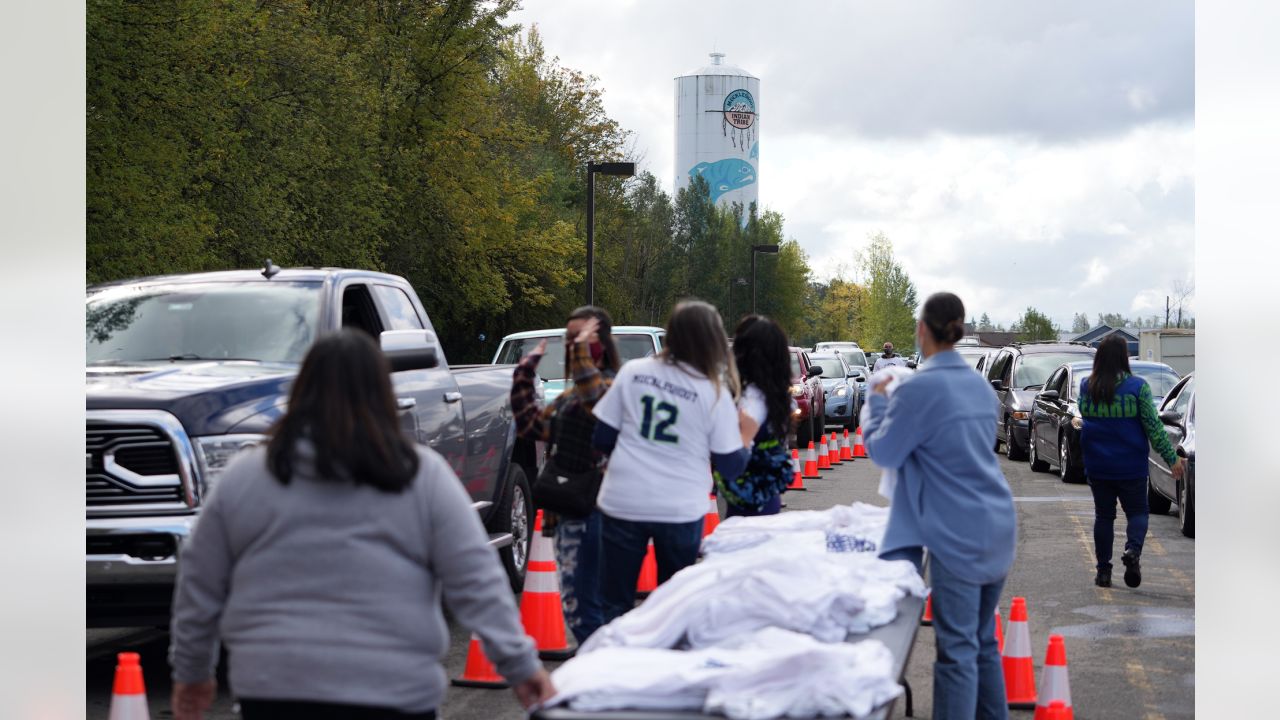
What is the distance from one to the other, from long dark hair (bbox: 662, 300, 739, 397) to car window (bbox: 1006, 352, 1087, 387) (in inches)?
777

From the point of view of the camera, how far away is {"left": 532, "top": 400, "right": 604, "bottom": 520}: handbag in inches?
276

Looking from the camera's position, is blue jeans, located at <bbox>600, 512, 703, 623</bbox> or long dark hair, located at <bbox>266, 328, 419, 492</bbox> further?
blue jeans, located at <bbox>600, 512, 703, 623</bbox>

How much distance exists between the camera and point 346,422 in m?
3.48

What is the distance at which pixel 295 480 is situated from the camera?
3539 mm

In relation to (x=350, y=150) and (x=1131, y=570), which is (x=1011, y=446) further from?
(x=350, y=150)

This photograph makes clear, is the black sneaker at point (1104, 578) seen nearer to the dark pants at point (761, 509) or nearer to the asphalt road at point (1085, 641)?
the asphalt road at point (1085, 641)

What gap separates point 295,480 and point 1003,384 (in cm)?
2376

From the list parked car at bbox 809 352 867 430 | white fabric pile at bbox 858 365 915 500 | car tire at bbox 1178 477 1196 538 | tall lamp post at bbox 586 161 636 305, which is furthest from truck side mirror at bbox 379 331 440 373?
parked car at bbox 809 352 867 430

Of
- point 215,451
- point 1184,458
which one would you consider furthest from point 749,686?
point 1184,458

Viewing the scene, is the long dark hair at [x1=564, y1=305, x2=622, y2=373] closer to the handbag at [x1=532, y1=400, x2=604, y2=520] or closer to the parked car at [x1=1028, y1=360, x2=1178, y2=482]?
→ the handbag at [x1=532, y1=400, x2=604, y2=520]

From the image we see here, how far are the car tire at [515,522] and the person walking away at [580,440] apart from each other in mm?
3389

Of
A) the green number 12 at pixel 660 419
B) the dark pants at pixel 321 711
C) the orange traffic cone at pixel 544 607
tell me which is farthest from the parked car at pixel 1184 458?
the dark pants at pixel 321 711

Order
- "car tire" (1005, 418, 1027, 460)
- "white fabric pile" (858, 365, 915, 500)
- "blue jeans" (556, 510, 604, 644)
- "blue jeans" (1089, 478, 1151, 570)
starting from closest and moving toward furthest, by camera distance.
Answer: "white fabric pile" (858, 365, 915, 500) < "blue jeans" (556, 510, 604, 644) < "blue jeans" (1089, 478, 1151, 570) < "car tire" (1005, 418, 1027, 460)
